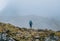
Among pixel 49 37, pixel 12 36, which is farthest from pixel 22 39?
pixel 49 37

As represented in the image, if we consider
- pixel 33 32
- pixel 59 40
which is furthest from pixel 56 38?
pixel 33 32

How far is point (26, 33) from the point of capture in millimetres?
56844

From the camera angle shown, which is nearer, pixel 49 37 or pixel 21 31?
pixel 49 37

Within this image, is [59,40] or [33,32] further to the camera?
[33,32]

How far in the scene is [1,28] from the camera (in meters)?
55.7

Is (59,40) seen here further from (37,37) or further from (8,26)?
(8,26)

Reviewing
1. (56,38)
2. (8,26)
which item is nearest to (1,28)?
(8,26)

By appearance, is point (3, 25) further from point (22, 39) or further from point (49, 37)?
point (49, 37)

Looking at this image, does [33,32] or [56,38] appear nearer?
[56,38]

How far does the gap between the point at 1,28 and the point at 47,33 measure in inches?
385

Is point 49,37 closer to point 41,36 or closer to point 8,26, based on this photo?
point 41,36

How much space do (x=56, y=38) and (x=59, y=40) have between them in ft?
2.47

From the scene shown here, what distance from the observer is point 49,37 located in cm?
5356

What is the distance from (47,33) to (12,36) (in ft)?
25.2
